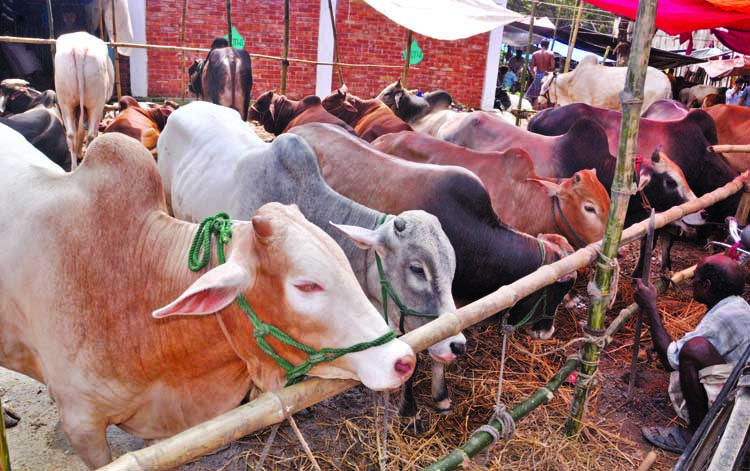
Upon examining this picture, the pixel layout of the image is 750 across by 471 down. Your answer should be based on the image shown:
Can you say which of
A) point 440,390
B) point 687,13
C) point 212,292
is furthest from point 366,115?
point 212,292

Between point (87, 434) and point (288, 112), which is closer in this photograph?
point (87, 434)

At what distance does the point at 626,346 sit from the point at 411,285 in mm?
2361

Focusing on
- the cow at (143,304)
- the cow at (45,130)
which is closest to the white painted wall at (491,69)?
the cow at (45,130)

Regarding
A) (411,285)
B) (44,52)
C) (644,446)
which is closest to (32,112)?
(411,285)

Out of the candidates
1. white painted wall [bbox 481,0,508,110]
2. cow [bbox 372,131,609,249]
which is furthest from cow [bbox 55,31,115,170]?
white painted wall [bbox 481,0,508,110]

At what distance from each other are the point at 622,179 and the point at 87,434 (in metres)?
2.46

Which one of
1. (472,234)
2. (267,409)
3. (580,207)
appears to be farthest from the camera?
(580,207)

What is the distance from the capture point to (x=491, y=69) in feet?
47.3

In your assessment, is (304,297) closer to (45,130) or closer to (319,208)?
(319,208)

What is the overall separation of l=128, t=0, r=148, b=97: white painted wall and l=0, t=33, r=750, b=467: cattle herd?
30.1ft

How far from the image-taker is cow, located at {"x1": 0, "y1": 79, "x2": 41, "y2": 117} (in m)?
6.94

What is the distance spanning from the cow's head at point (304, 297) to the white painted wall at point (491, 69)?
13332mm

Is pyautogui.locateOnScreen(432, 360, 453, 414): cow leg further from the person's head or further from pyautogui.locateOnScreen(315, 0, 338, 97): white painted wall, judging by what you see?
pyautogui.locateOnScreen(315, 0, 338, 97): white painted wall

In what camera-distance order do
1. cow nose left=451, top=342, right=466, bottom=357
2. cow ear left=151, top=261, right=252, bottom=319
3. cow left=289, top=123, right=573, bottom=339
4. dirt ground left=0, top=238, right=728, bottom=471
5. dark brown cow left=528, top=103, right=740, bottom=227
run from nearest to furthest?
cow ear left=151, top=261, right=252, bottom=319 < cow nose left=451, top=342, right=466, bottom=357 < dirt ground left=0, top=238, right=728, bottom=471 < cow left=289, top=123, right=573, bottom=339 < dark brown cow left=528, top=103, right=740, bottom=227
